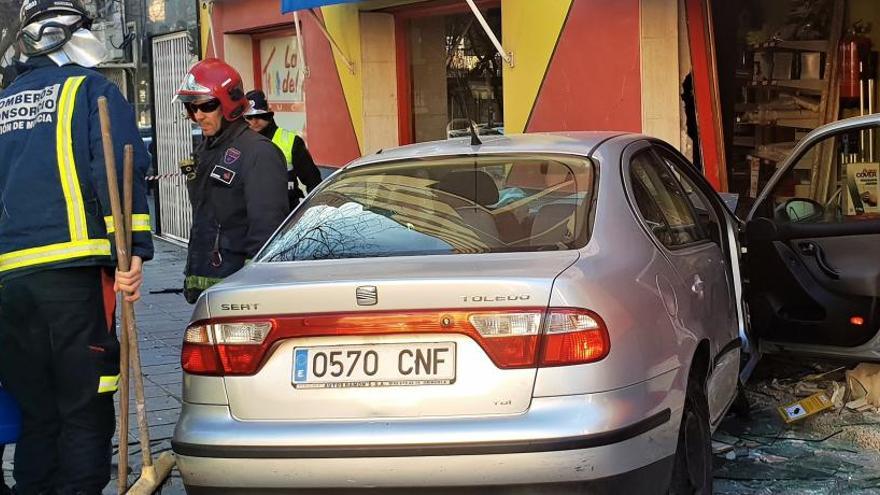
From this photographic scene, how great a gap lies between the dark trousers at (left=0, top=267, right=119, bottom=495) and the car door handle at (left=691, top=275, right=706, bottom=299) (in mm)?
2180

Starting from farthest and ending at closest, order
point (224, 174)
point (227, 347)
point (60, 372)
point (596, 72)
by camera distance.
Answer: point (596, 72) → point (224, 174) → point (60, 372) → point (227, 347)

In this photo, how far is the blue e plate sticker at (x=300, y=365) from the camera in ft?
12.0

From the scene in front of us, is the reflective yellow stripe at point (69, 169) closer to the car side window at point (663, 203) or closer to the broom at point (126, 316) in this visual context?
the broom at point (126, 316)

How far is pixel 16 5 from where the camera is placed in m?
25.8

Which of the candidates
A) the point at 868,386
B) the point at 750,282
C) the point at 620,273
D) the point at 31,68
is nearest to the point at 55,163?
the point at 31,68

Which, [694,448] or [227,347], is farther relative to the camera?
[694,448]

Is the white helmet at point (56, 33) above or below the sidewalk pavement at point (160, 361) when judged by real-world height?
above

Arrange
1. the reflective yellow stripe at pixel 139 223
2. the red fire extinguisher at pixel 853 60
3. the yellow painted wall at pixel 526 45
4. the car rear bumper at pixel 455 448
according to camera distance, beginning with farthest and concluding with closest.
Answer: the yellow painted wall at pixel 526 45 → the red fire extinguisher at pixel 853 60 → the reflective yellow stripe at pixel 139 223 → the car rear bumper at pixel 455 448

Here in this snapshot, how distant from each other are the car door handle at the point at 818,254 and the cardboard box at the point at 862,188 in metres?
0.37

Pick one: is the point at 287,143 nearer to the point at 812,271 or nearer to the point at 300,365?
the point at 812,271

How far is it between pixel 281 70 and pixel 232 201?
26.6 feet

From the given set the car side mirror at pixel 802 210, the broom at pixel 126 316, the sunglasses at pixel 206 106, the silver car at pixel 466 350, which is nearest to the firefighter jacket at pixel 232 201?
the sunglasses at pixel 206 106

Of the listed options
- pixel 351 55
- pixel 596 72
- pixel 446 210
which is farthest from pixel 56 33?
pixel 351 55

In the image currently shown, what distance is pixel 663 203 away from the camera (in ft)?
15.3
